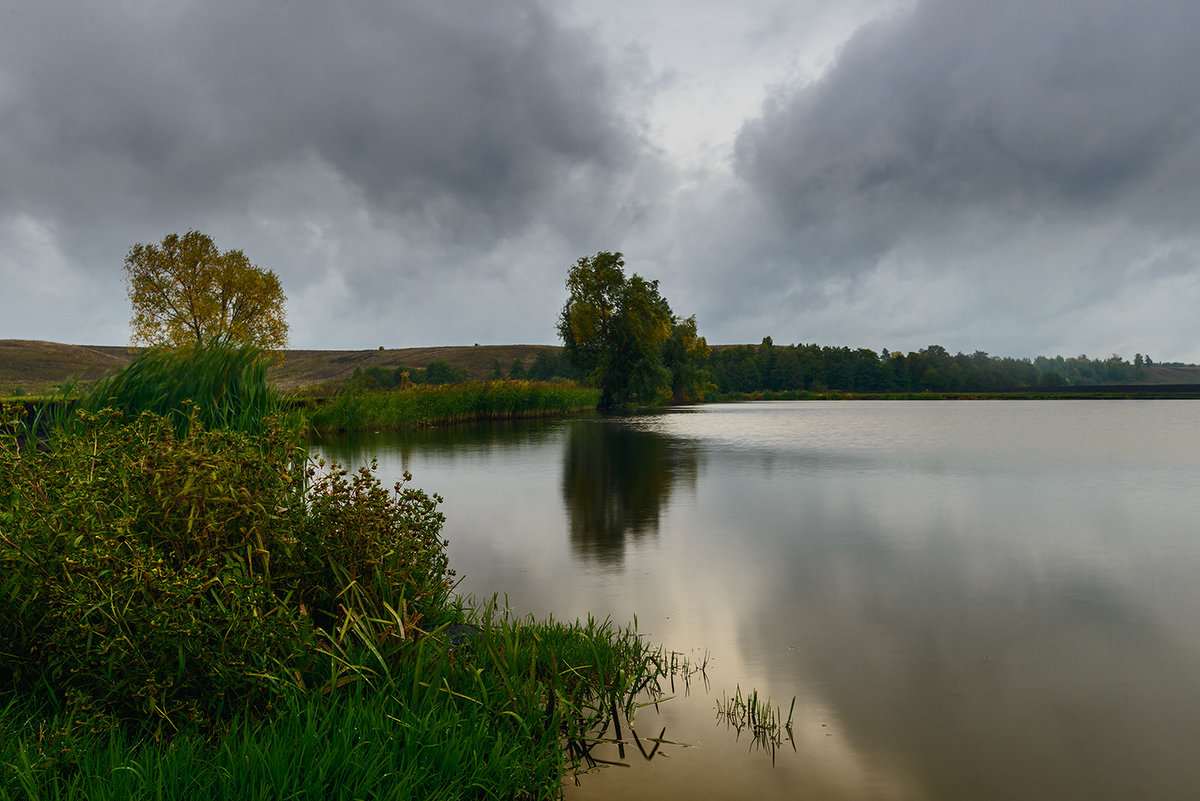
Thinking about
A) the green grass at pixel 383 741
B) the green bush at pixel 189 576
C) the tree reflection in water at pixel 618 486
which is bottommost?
the tree reflection in water at pixel 618 486

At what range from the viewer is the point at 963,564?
6.25m

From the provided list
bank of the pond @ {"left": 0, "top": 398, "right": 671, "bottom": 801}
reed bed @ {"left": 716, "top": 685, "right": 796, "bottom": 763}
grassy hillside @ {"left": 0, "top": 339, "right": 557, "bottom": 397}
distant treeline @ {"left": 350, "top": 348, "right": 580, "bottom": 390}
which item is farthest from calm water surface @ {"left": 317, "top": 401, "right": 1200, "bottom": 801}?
grassy hillside @ {"left": 0, "top": 339, "right": 557, "bottom": 397}

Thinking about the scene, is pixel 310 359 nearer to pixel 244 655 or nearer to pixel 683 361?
pixel 683 361

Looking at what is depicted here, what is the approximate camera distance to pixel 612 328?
46.2m

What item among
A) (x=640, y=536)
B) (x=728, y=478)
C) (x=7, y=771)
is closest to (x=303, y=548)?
(x=7, y=771)

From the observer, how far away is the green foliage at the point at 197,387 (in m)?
6.59

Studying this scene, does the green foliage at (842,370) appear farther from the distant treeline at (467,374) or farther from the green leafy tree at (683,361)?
the green leafy tree at (683,361)

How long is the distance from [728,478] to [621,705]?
9293mm

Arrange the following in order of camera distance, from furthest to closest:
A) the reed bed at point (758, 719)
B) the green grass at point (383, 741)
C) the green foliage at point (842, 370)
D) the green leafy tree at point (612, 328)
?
the green foliage at point (842, 370) < the green leafy tree at point (612, 328) < the reed bed at point (758, 719) < the green grass at point (383, 741)

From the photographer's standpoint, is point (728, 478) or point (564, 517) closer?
point (564, 517)

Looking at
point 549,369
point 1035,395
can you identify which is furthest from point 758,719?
point 549,369

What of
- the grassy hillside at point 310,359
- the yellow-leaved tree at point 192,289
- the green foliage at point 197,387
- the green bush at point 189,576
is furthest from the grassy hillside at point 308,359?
the green bush at point 189,576

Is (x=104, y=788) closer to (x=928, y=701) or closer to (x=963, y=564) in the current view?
(x=928, y=701)

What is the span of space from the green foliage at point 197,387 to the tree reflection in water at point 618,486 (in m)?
3.41
